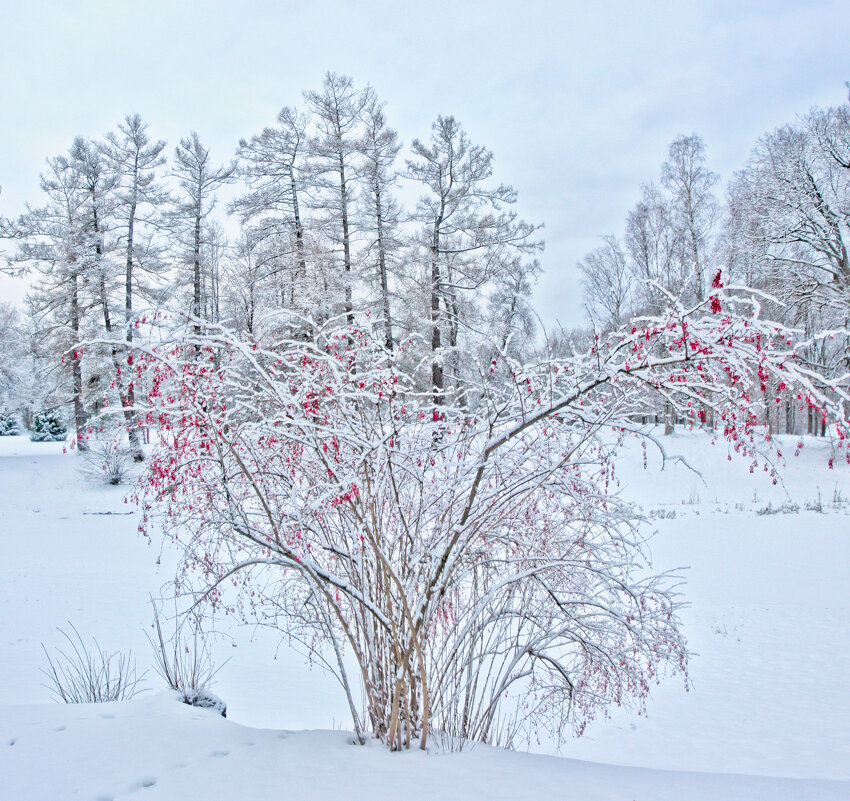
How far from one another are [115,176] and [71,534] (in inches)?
469

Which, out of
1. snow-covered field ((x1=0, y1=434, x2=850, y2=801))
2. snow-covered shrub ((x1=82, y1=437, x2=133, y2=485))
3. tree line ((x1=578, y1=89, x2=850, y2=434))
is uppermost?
tree line ((x1=578, y1=89, x2=850, y2=434))

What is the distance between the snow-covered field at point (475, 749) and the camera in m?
2.82

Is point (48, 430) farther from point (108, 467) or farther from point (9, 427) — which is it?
point (108, 467)

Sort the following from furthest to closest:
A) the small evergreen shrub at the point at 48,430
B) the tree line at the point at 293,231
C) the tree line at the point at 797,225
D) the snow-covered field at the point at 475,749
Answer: the small evergreen shrub at the point at 48,430, the tree line at the point at 293,231, the tree line at the point at 797,225, the snow-covered field at the point at 475,749

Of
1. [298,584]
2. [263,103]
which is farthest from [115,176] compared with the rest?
[298,584]

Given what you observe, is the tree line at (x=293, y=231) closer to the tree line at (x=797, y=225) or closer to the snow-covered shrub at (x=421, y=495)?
the tree line at (x=797, y=225)

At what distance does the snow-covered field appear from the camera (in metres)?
2.82

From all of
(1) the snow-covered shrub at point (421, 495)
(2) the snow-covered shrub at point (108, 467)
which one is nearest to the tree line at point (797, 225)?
(1) the snow-covered shrub at point (421, 495)

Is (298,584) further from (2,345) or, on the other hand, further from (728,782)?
(2,345)

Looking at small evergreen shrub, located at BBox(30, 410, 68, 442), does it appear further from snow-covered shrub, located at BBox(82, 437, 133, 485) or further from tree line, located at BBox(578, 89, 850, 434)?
tree line, located at BBox(578, 89, 850, 434)

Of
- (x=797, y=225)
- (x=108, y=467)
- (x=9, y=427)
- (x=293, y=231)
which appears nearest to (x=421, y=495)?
(x=797, y=225)

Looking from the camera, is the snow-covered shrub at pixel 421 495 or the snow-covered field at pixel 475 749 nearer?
the snow-covered field at pixel 475 749

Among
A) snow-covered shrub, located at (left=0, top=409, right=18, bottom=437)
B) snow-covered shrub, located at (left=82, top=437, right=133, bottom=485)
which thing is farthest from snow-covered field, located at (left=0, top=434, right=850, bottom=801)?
snow-covered shrub, located at (left=0, top=409, right=18, bottom=437)

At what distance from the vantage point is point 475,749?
3283 millimetres
